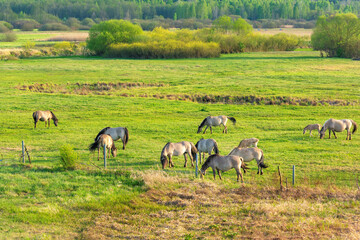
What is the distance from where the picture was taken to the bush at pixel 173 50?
326ft

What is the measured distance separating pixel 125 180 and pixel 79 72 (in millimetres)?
58707

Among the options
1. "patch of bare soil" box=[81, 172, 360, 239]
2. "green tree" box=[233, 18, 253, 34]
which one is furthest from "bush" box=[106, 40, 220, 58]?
"patch of bare soil" box=[81, 172, 360, 239]

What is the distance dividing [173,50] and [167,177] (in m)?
82.9

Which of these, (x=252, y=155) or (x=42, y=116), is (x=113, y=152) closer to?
(x=252, y=155)

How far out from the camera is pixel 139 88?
5534 centimetres

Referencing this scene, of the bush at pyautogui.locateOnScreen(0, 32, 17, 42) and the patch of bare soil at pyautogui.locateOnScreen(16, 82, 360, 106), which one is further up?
the bush at pyautogui.locateOnScreen(0, 32, 17, 42)

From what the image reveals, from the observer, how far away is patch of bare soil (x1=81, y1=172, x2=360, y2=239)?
1374cm

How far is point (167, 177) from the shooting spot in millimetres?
18344

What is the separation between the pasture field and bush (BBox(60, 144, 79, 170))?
38cm

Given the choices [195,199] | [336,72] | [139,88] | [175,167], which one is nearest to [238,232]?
[195,199]

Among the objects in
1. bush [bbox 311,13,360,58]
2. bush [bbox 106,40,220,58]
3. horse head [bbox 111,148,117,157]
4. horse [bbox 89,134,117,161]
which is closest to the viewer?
horse [bbox 89,134,117,161]

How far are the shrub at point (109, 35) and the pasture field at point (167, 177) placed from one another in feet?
196

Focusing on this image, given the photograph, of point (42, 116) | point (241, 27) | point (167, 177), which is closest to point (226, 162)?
point (167, 177)

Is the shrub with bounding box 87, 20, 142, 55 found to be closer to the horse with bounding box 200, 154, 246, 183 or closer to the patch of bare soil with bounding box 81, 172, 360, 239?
the horse with bounding box 200, 154, 246, 183
